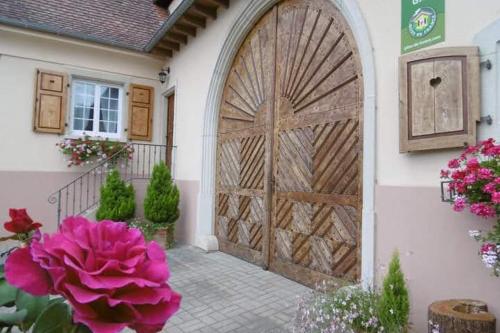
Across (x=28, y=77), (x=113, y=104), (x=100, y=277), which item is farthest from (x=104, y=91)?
(x=100, y=277)

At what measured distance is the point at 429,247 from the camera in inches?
126

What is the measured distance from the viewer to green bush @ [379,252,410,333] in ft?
8.91

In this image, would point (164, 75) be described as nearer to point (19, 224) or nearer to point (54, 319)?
point (19, 224)

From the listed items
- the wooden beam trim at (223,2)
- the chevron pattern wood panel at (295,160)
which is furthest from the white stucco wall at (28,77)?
the chevron pattern wood panel at (295,160)

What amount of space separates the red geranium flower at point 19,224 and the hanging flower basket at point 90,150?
24.4ft

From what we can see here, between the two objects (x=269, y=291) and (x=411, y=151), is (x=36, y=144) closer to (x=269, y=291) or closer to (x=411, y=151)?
(x=269, y=291)

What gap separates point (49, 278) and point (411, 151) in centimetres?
319

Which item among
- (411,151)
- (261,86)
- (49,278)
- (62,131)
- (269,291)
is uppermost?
(261,86)

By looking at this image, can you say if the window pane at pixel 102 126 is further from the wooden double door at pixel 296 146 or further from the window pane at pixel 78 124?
the wooden double door at pixel 296 146

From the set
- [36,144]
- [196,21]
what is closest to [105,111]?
[36,144]

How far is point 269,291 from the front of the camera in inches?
180

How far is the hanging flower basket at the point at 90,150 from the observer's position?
780 cm

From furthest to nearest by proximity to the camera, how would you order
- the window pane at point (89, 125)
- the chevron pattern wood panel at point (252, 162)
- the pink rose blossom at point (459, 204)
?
the window pane at point (89, 125)
the chevron pattern wood panel at point (252, 162)
the pink rose blossom at point (459, 204)

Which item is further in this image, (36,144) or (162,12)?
(162,12)
